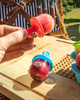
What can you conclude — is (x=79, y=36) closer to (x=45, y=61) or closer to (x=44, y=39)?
(x=44, y=39)

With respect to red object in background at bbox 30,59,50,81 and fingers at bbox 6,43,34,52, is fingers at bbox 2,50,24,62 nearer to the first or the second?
fingers at bbox 6,43,34,52

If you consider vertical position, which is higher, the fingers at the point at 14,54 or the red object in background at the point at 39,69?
the fingers at the point at 14,54

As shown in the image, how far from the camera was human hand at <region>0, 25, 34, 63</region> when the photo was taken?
22.4 inches

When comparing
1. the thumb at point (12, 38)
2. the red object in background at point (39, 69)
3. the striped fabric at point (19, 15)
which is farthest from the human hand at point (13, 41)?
the striped fabric at point (19, 15)

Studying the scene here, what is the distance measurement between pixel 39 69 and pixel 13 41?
0.14 meters

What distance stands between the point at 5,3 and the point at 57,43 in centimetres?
47

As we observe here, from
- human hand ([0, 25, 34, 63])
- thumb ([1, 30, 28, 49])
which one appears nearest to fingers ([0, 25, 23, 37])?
human hand ([0, 25, 34, 63])

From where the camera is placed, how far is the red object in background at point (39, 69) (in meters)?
0.60

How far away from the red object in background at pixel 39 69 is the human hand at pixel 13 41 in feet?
0.34

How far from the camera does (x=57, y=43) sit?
103cm

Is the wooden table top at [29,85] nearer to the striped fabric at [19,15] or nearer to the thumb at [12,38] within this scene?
the thumb at [12,38]

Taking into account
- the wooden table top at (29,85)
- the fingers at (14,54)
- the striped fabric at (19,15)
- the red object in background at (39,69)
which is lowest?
the wooden table top at (29,85)

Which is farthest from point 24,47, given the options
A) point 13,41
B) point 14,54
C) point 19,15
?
point 19,15

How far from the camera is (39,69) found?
1.97ft
